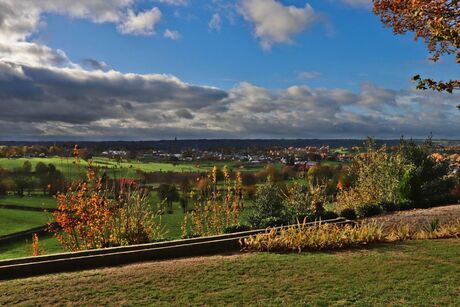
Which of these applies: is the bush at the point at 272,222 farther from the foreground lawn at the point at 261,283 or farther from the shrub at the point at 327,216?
the foreground lawn at the point at 261,283

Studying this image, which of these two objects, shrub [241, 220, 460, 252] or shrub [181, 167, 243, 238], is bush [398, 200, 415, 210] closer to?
shrub [241, 220, 460, 252]

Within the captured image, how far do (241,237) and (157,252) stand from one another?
186cm

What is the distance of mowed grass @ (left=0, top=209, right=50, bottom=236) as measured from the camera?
28234mm

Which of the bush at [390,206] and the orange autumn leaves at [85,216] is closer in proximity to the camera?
the orange autumn leaves at [85,216]

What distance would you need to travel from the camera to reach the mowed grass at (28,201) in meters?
35.9

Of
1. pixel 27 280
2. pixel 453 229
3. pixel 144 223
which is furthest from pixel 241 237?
pixel 453 229

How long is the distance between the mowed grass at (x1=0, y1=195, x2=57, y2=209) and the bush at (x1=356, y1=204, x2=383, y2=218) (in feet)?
→ 92.1

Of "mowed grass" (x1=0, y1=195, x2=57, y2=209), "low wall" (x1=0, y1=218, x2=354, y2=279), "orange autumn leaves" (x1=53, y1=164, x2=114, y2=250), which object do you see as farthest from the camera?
"mowed grass" (x1=0, y1=195, x2=57, y2=209)

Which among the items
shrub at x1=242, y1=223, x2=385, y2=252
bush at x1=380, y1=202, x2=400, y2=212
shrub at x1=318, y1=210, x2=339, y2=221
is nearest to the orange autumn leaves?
shrub at x1=242, y1=223, x2=385, y2=252

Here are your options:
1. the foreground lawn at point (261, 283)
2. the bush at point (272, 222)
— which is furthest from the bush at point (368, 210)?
the foreground lawn at point (261, 283)

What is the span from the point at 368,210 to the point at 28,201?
1270 inches

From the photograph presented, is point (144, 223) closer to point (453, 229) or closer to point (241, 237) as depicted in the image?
point (241, 237)

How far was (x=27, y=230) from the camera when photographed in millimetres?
27719

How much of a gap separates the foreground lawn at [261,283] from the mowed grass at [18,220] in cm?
2304
